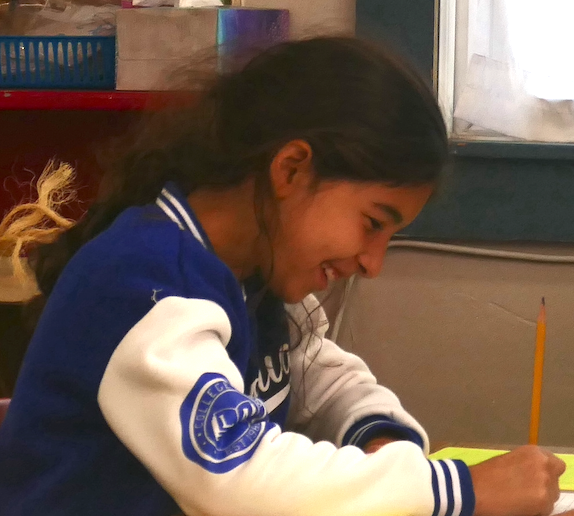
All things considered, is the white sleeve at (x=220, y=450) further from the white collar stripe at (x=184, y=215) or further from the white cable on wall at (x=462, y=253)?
the white cable on wall at (x=462, y=253)

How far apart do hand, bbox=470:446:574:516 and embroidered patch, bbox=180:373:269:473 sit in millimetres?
190

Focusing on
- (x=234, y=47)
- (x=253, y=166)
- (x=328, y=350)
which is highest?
(x=234, y=47)

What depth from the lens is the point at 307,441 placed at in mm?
647

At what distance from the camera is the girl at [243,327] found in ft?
2.00

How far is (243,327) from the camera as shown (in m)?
0.76

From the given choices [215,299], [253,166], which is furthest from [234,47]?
[215,299]

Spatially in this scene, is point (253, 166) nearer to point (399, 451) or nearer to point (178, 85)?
point (178, 85)

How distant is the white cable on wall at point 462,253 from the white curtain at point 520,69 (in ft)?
0.66

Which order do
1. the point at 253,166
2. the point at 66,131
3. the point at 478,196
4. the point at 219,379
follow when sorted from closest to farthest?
the point at 219,379 → the point at 253,166 → the point at 478,196 → the point at 66,131

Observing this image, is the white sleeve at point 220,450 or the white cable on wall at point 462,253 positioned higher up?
the white sleeve at point 220,450

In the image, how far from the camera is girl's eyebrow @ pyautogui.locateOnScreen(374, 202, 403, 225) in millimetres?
796

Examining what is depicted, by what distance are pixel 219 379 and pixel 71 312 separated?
0.15 m

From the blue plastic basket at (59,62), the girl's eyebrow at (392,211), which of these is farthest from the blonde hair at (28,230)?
the girl's eyebrow at (392,211)

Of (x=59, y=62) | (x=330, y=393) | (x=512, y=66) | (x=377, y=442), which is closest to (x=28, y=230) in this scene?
(x=59, y=62)
